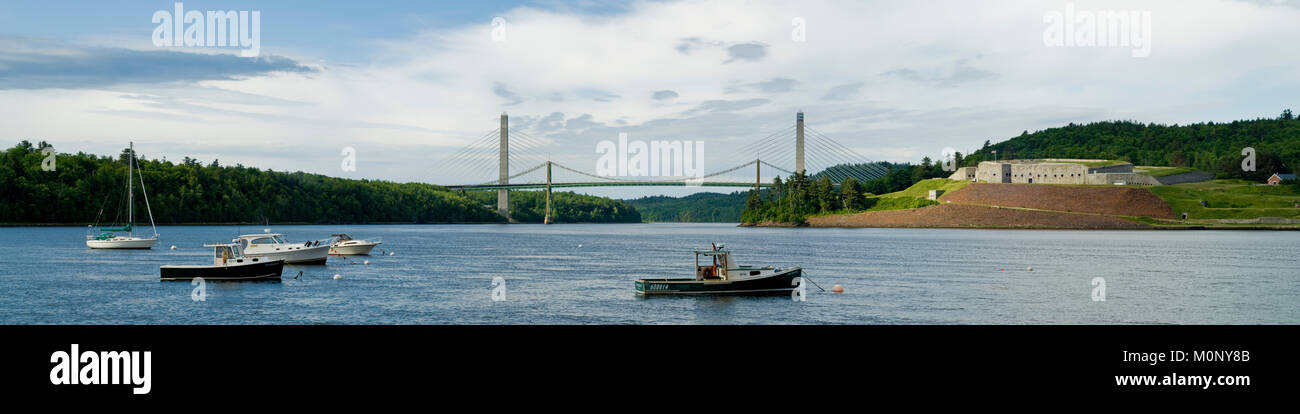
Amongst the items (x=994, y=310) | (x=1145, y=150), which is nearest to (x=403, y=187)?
(x=1145, y=150)

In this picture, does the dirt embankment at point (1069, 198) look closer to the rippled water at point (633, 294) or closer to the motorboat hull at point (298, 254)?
the rippled water at point (633, 294)

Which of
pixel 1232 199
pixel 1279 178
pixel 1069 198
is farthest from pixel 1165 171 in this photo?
pixel 1069 198

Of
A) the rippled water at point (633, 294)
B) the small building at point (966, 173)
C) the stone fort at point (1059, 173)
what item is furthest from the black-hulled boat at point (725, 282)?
the small building at point (966, 173)

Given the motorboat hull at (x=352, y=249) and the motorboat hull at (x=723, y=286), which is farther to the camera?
the motorboat hull at (x=352, y=249)

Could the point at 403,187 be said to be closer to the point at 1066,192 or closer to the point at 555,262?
the point at 1066,192

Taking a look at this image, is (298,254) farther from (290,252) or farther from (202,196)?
(202,196)

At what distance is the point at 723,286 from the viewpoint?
31141 millimetres

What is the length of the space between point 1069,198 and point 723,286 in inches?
4607

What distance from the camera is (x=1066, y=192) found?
5251 inches

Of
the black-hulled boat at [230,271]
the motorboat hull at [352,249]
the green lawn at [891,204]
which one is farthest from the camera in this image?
the green lawn at [891,204]

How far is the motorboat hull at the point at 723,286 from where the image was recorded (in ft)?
102

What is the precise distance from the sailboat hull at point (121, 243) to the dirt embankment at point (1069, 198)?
113407mm

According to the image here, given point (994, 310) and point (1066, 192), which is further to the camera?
point (1066, 192)
